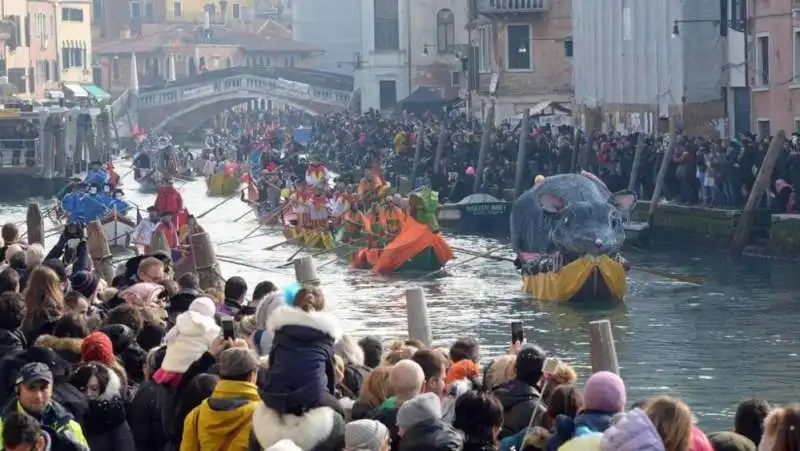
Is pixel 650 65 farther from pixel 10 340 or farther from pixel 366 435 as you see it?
pixel 366 435

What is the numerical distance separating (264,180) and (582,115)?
10797mm

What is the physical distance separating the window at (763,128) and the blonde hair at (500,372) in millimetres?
28637

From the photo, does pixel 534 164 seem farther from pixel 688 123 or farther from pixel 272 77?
pixel 272 77

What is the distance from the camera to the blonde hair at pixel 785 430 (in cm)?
743

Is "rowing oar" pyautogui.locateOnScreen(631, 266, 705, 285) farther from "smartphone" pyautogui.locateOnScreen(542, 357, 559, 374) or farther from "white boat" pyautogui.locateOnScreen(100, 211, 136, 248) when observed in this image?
"smartphone" pyautogui.locateOnScreen(542, 357, 559, 374)

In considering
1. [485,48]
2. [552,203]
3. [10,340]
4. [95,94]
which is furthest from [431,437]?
[95,94]

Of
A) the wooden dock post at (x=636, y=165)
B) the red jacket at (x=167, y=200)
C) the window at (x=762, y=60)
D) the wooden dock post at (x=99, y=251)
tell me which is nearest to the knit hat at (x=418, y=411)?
the wooden dock post at (x=99, y=251)

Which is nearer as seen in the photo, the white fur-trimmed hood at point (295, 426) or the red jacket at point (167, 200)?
the white fur-trimmed hood at point (295, 426)

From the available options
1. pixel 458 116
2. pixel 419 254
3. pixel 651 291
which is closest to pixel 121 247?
pixel 419 254

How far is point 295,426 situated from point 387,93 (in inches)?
2891

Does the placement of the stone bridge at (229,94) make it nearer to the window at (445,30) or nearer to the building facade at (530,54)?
the window at (445,30)

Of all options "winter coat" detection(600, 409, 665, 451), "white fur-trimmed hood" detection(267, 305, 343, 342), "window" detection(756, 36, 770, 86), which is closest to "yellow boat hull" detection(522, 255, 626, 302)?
"window" detection(756, 36, 770, 86)

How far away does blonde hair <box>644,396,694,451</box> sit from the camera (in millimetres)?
7777

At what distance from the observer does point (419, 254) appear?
1240 inches
